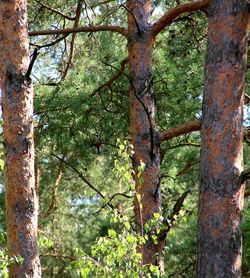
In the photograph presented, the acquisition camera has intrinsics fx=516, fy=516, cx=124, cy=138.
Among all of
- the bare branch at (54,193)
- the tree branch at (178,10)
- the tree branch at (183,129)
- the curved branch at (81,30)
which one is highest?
the bare branch at (54,193)

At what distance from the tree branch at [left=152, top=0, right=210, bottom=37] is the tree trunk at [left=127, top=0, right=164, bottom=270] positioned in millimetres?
109

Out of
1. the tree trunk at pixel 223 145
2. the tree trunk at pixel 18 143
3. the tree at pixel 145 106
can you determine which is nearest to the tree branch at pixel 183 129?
the tree at pixel 145 106

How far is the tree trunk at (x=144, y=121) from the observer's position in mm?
4316

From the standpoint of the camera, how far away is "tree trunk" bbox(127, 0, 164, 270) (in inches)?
170

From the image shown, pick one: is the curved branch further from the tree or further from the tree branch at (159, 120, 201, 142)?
the tree branch at (159, 120, 201, 142)

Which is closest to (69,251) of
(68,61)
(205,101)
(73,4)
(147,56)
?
(68,61)

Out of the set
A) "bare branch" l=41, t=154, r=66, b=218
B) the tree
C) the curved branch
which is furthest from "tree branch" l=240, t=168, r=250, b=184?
"bare branch" l=41, t=154, r=66, b=218

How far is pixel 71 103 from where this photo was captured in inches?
224

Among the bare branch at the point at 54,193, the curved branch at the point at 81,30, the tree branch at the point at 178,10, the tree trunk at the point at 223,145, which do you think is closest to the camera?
the tree trunk at the point at 223,145

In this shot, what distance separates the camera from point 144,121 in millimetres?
4492

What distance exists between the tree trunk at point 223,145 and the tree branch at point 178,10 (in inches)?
29.1

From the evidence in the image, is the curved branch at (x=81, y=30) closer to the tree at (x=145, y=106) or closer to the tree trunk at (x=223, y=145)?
the tree at (x=145, y=106)

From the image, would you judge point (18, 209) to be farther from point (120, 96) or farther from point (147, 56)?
point (120, 96)

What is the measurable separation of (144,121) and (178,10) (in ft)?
3.24
